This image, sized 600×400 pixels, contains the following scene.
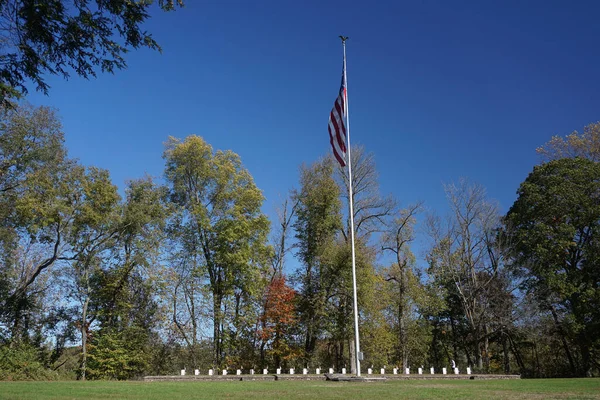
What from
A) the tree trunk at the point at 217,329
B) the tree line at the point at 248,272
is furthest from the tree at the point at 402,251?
the tree trunk at the point at 217,329

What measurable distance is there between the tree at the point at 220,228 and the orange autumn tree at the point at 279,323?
1.03 m

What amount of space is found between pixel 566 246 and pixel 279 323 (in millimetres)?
19350

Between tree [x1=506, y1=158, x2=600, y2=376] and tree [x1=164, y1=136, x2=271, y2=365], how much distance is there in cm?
1807

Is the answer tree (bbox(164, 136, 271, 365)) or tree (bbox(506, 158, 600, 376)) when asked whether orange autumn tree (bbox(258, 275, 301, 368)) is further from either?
tree (bbox(506, 158, 600, 376))

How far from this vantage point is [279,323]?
3003 centimetres

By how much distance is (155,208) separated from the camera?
99.8 feet

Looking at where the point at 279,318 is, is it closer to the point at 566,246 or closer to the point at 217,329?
the point at 217,329

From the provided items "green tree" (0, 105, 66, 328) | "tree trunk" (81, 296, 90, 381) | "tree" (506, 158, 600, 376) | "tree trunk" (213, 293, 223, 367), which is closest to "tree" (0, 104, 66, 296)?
"green tree" (0, 105, 66, 328)

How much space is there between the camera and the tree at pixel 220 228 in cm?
2972

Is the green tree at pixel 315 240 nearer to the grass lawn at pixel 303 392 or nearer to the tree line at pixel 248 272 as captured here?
the tree line at pixel 248 272

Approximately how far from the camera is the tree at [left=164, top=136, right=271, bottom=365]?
2972 cm

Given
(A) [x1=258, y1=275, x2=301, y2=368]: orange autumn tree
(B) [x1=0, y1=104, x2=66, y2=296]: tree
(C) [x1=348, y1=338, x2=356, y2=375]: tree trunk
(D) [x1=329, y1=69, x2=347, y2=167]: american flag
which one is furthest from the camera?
(A) [x1=258, y1=275, x2=301, y2=368]: orange autumn tree

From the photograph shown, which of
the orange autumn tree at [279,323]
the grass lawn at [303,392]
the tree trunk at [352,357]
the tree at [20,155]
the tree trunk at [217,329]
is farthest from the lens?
the orange autumn tree at [279,323]

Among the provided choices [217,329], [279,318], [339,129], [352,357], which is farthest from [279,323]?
[339,129]
